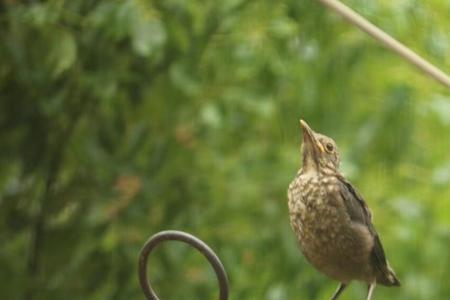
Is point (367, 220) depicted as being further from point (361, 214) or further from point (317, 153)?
point (317, 153)

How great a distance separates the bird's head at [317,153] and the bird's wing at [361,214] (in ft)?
0.24

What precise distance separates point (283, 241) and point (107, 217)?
0.54 metres

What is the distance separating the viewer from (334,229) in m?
1.92

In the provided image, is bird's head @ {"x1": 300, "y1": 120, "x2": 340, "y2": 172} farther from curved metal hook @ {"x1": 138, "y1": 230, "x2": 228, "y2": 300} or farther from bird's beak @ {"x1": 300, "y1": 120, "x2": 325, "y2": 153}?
curved metal hook @ {"x1": 138, "y1": 230, "x2": 228, "y2": 300}

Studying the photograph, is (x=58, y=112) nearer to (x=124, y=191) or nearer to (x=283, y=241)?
(x=124, y=191)

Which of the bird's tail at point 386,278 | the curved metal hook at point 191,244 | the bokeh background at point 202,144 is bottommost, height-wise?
the bokeh background at point 202,144

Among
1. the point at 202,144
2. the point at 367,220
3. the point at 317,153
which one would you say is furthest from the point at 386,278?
the point at 202,144

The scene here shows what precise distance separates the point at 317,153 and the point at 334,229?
0.82ft

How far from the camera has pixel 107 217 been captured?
3900 millimetres

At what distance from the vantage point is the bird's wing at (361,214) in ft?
6.54

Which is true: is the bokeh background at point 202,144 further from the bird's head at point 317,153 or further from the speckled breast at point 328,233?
the speckled breast at point 328,233

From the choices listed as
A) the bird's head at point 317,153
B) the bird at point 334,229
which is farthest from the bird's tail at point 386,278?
the bird's head at point 317,153

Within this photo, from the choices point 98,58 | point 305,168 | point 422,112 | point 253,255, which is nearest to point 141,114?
point 98,58

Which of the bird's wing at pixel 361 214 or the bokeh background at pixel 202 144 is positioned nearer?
the bird's wing at pixel 361 214
